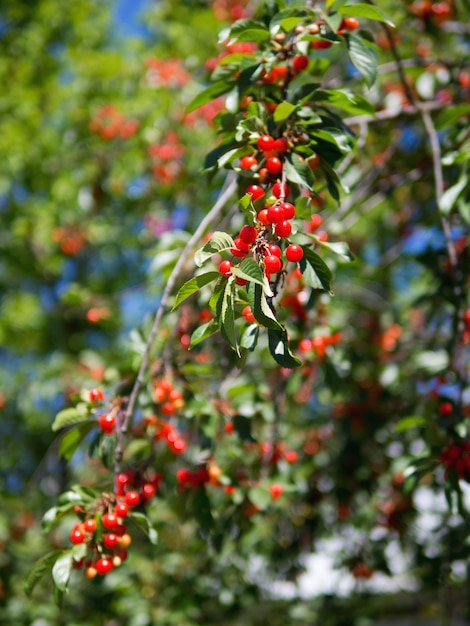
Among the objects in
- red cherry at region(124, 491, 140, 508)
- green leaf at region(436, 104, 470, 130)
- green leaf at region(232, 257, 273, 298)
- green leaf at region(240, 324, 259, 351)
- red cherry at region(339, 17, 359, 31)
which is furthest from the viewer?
green leaf at region(436, 104, 470, 130)

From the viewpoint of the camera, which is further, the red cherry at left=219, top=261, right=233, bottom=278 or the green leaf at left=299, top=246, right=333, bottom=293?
the green leaf at left=299, top=246, right=333, bottom=293

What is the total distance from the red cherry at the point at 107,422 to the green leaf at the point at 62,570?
303 mm

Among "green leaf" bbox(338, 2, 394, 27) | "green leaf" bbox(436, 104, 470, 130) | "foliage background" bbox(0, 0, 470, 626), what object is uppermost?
"green leaf" bbox(338, 2, 394, 27)

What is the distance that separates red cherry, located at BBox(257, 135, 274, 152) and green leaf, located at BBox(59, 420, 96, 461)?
2.69 feet

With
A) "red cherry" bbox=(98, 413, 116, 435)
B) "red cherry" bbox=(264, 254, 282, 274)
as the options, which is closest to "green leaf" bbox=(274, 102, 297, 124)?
"red cherry" bbox=(264, 254, 282, 274)

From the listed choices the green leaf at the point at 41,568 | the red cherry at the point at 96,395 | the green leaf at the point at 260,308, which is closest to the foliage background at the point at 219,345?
the red cherry at the point at 96,395

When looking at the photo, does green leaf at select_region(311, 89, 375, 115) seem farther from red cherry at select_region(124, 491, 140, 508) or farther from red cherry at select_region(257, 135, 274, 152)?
red cherry at select_region(124, 491, 140, 508)

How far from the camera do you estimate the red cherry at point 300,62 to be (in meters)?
1.48

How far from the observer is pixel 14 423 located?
17.4 feet

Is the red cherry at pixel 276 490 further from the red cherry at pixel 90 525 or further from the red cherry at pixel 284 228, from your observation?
the red cherry at pixel 284 228

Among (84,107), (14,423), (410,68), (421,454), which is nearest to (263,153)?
(421,454)

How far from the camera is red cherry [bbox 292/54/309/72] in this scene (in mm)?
1478

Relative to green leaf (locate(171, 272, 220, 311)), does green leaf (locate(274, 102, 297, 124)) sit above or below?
above

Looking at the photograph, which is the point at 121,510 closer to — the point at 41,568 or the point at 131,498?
the point at 131,498
